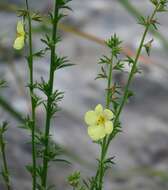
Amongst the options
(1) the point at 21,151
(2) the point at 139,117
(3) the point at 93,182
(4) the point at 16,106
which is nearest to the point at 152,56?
(2) the point at 139,117

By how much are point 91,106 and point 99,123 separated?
2.20 meters

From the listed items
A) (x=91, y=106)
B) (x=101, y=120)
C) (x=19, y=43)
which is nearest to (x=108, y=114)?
(x=101, y=120)

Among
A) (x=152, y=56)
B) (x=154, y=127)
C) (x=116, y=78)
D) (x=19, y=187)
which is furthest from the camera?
(x=152, y=56)

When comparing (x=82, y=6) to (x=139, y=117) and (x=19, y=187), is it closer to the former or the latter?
(x=139, y=117)

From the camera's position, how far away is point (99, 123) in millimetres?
1226

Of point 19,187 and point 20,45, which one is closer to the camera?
point 20,45

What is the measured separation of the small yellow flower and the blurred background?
112cm

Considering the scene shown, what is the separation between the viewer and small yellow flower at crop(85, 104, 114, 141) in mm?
1214

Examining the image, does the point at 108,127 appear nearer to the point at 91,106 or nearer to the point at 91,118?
the point at 91,118

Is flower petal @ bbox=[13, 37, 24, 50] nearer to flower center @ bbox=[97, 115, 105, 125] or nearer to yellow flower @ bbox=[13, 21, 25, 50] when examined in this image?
yellow flower @ bbox=[13, 21, 25, 50]

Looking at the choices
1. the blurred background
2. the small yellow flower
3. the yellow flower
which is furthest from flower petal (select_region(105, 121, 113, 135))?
the blurred background

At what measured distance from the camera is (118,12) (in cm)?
463

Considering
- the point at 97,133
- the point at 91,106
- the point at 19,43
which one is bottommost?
the point at 97,133

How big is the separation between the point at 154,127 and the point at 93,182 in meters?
2.00
